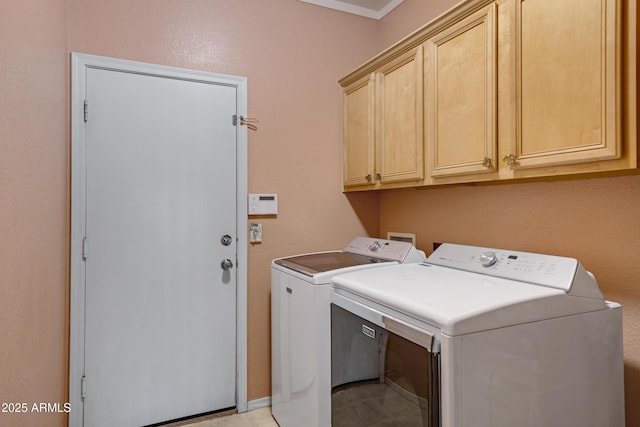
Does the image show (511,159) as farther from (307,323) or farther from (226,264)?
(226,264)

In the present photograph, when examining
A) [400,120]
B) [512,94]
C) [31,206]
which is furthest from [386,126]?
[31,206]

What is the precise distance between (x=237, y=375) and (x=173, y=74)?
73.9 inches

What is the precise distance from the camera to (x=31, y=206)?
1.12 m

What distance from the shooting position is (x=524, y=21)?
135cm

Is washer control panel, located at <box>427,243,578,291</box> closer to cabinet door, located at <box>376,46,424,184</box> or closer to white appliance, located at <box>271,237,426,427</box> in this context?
white appliance, located at <box>271,237,426,427</box>

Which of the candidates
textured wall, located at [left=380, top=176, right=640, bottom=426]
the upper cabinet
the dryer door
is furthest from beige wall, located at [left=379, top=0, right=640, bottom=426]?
the dryer door

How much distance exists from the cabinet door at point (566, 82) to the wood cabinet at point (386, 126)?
22.2 inches

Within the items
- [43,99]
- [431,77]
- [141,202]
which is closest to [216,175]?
[141,202]

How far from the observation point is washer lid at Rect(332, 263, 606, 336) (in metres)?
1.06

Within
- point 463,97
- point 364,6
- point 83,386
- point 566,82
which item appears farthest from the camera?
point 364,6

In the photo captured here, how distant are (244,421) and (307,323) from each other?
91 centimetres

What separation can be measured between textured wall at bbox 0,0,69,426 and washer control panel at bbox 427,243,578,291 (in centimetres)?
155

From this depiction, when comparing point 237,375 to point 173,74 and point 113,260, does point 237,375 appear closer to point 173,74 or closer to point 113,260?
point 113,260

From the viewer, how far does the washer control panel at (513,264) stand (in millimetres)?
1264
